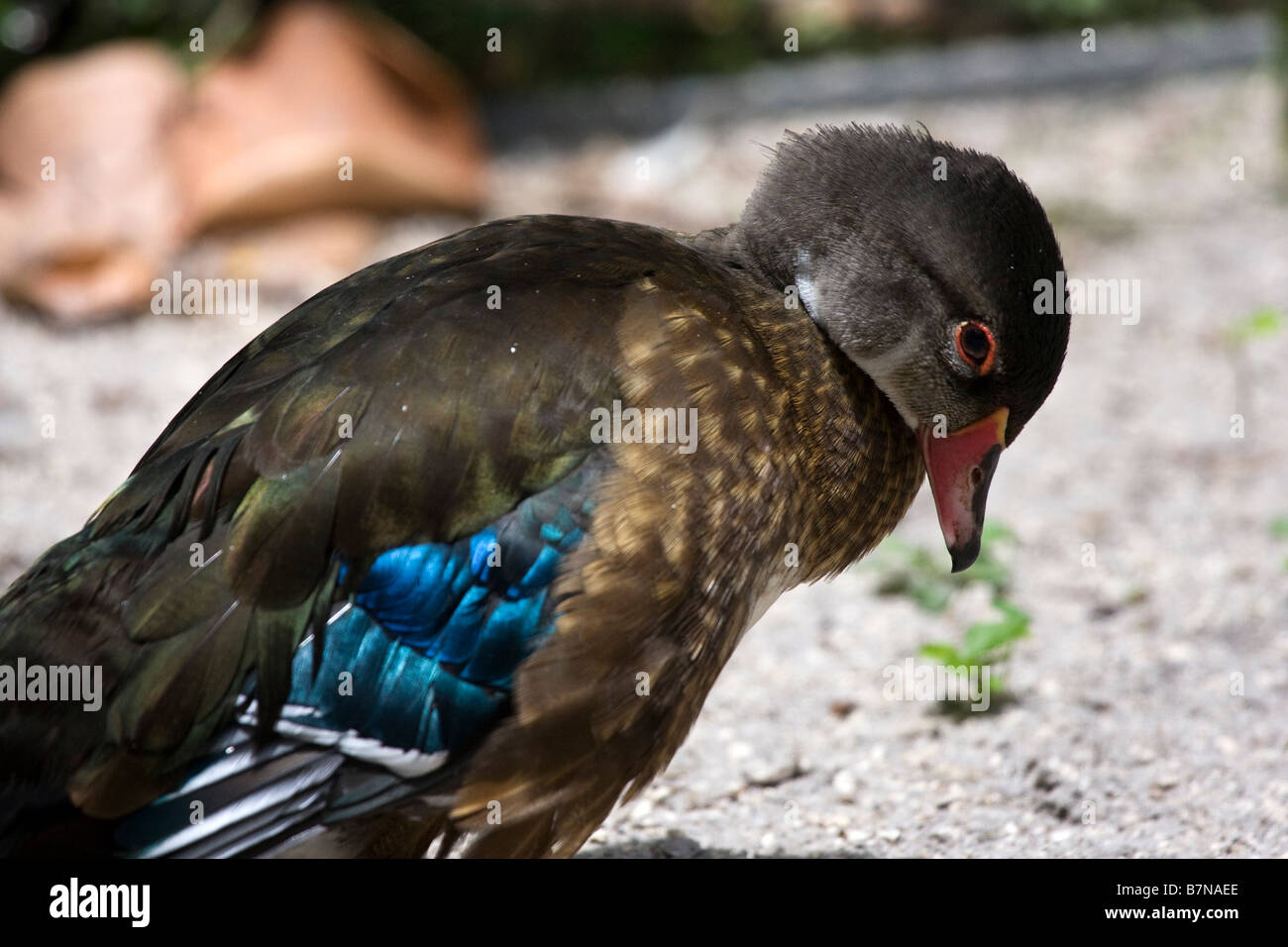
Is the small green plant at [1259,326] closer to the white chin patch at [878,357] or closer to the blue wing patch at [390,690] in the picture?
the white chin patch at [878,357]

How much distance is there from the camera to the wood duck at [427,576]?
8.95 feet

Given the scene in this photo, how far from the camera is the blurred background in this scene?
12.7ft

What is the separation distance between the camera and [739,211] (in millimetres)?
8172

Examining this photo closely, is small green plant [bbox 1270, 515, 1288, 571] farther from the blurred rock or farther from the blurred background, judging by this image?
the blurred rock

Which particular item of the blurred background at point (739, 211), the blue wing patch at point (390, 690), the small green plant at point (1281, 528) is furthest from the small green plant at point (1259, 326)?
the blue wing patch at point (390, 690)

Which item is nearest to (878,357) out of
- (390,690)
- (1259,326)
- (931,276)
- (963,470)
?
(931,276)

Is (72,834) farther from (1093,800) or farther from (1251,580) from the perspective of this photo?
(1251,580)

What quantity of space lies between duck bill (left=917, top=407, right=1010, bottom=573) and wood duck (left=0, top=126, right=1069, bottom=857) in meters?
0.31

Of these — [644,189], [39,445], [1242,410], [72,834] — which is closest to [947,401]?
[72,834]

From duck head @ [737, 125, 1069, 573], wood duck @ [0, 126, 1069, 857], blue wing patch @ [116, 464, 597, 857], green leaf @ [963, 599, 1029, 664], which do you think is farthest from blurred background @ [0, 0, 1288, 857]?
blue wing patch @ [116, 464, 597, 857]

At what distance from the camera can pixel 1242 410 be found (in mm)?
6078

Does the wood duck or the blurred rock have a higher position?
the blurred rock

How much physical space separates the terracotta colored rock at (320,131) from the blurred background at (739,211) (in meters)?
0.02
